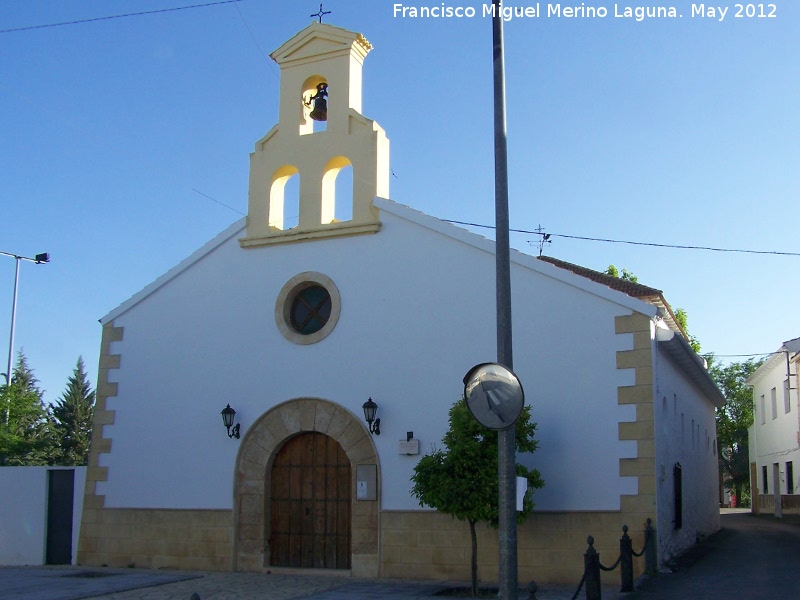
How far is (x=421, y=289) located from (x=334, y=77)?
4198mm

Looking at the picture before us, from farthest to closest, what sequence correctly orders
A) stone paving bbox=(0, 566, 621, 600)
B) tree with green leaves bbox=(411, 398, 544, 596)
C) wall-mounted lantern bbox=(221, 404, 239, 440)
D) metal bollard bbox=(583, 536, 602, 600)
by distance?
1. wall-mounted lantern bbox=(221, 404, 239, 440)
2. stone paving bbox=(0, 566, 621, 600)
3. tree with green leaves bbox=(411, 398, 544, 596)
4. metal bollard bbox=(583, 536, 602, 600)

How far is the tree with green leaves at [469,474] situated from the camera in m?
11.6

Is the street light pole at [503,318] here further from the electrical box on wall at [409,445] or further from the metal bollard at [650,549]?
the electrical box on wall at [409,445]

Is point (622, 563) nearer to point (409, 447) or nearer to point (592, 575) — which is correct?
point (592, 575)

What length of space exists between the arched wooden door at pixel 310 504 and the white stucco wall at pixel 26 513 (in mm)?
4045

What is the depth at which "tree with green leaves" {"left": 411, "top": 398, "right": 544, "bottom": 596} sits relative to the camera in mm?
11602

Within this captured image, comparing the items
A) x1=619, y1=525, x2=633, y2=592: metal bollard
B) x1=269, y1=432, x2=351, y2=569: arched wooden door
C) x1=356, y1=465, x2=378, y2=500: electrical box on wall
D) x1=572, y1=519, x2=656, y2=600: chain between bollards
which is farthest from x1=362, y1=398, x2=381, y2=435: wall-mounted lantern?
x1=619, y1=525, x2=633, y2=592: metal bollard

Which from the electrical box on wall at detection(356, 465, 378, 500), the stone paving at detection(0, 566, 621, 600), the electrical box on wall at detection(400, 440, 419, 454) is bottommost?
the stone paving at detection(0, 566, 621, 600)

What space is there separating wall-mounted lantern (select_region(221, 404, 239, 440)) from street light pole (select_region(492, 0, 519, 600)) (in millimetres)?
7169

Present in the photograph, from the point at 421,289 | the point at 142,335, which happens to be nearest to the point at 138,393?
the point at 142,335

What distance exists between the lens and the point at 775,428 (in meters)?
32.9

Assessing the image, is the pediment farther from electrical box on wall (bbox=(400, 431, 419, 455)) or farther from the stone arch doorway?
electrical box on wall (bbox=(400, 431, 419, 455))

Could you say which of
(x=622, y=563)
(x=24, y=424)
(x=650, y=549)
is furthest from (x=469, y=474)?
(x=24, y=424)

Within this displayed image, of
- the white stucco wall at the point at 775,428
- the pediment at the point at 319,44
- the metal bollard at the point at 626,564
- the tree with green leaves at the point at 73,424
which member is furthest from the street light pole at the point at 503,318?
the tree with green leaves at the point at 73,424
